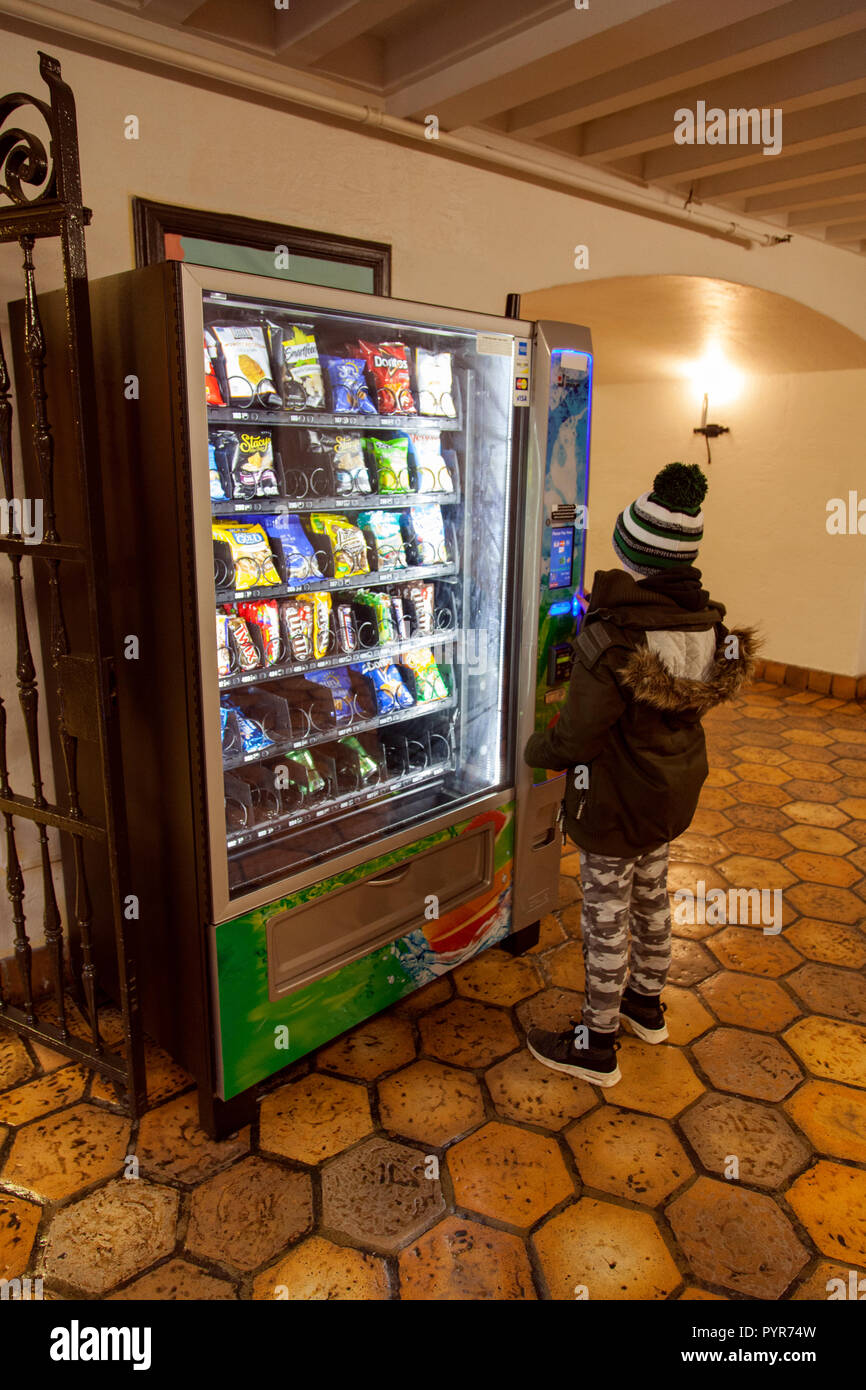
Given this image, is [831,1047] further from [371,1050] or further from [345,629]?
[345,629]

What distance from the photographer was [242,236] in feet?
8.66

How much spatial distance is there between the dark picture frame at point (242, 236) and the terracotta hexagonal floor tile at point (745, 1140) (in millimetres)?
2723

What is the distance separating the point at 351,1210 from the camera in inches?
79.6

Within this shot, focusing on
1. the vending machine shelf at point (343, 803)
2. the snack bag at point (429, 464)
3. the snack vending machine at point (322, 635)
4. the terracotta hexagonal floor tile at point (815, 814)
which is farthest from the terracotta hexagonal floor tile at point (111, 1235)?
the terracotta hexagonal floor tile at point (815, 814)

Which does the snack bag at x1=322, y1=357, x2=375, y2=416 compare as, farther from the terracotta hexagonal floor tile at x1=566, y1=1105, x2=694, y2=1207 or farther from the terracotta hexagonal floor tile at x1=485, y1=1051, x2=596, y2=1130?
the terracotta hexagonal floor tile at x1=566, y1=1105, x2=694, y2=1207

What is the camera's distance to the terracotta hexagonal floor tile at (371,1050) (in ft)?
8.18

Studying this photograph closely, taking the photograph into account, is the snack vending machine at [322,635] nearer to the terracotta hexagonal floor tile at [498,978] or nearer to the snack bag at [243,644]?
the snack bag at [243,644]

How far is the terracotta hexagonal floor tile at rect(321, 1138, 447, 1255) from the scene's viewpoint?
6.45ft

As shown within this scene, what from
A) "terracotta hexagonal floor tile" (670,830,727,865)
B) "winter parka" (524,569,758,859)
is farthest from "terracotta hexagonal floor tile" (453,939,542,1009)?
"terracotta hexagonal floor tile" (670,830,727,865)
